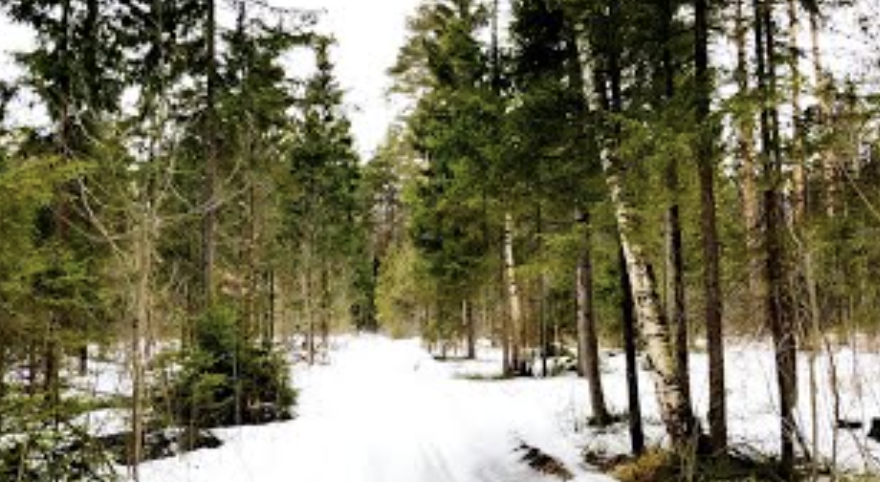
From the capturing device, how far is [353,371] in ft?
95.2

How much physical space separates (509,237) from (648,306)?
1403 centimetres

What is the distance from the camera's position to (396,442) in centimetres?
1245

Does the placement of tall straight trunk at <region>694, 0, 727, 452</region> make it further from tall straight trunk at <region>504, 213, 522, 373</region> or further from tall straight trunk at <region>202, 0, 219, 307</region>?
tall straight trunk at <region>504, 213, 522, 373</region>

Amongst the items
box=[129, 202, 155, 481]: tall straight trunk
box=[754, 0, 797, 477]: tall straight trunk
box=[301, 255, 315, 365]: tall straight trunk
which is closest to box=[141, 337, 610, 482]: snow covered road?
box=[754, 0, 797, 477]: tall straight trunk

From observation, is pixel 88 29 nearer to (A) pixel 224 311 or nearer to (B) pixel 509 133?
(A) pixel 224 311

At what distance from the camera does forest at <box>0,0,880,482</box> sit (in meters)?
6.46

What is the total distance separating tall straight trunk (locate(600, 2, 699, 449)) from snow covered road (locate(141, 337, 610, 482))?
1.19m

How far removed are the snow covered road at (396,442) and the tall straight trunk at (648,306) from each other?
1.19 meters

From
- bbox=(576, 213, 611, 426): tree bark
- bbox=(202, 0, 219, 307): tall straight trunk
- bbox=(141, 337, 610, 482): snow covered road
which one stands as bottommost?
bbox=(141, 337, 610, 482): snow covered road

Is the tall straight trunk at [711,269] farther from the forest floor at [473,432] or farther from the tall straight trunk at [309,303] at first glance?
the tall straight trunk at [309,303]

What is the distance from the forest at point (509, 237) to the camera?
6.46 meters

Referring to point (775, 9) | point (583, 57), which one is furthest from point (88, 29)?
point (775, 9)

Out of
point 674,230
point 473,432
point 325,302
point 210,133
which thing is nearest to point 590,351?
point 473,432

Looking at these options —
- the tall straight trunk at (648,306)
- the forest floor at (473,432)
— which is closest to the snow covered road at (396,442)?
the forest floor at (473,432)
